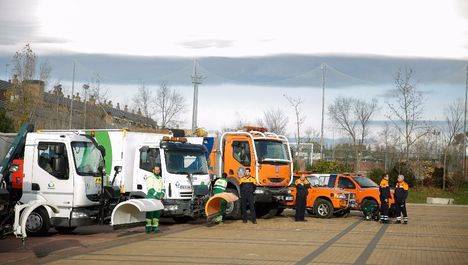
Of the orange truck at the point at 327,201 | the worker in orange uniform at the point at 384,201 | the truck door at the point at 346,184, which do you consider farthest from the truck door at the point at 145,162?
the truck door at the point at 346,184

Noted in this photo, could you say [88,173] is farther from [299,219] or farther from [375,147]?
[375,147]

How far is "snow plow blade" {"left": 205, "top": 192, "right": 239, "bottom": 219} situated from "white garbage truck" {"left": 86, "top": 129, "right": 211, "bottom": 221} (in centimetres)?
52

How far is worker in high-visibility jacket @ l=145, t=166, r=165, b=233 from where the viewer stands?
61.6 ft

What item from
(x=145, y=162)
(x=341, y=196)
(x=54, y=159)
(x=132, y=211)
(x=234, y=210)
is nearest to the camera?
(x=54, y=159)

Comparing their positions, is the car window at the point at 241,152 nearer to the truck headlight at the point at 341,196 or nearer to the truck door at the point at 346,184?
the truck headlight at the point at 341,196

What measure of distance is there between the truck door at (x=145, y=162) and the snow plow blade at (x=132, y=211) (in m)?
2.56

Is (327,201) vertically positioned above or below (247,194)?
below

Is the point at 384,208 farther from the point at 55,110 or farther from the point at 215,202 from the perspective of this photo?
the point at 55,110

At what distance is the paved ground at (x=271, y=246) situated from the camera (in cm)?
1366

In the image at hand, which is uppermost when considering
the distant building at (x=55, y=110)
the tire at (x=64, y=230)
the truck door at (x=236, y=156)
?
the distant building at (x=55, y=110)

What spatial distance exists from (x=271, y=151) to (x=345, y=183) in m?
5.16

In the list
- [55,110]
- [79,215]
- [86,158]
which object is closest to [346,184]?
[86,158]

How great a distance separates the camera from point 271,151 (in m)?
25.0

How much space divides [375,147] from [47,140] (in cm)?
4907
